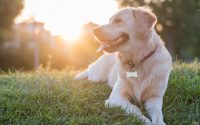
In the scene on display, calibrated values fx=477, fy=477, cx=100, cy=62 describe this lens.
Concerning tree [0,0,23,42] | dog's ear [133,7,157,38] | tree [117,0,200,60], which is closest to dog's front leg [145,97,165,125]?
dog's ear [133,7,157,38]

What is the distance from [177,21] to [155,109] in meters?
31.5

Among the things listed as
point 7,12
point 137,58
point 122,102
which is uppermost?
point 137,58

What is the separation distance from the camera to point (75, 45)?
24938 mm

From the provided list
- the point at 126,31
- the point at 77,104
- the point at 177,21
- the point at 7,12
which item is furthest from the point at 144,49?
the point at 177,21

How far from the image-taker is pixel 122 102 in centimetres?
585

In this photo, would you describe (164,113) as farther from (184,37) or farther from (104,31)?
(184,37)

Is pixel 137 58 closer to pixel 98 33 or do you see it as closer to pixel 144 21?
pixel 144 21

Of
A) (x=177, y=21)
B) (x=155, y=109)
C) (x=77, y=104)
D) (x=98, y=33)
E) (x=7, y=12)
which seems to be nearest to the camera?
(x=155, y=109)

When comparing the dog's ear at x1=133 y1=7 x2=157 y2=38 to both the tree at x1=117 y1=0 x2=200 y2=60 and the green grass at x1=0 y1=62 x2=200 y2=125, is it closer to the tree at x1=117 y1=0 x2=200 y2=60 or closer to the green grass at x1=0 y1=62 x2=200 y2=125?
the green grass at x1=0 y1=62 x2=200 y2=125

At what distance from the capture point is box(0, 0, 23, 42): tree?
2614 centimetres

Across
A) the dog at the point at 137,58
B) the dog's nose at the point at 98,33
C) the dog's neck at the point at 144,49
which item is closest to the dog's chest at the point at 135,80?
the dog at the point at 137,58

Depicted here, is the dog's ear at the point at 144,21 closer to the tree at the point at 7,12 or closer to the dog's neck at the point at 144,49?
the dog's neck at the point at 144,49

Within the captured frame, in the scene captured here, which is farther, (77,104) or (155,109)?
(77,104)

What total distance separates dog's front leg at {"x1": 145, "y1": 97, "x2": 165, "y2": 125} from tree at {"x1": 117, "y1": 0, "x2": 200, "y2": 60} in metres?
29.9
